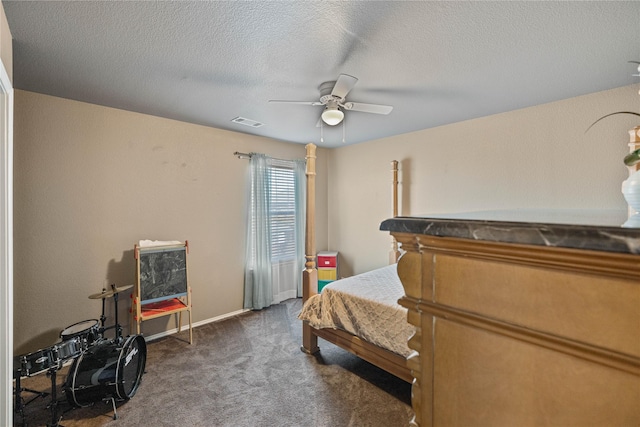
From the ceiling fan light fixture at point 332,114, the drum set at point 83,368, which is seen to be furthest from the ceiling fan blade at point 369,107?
the drum set at point 83,368

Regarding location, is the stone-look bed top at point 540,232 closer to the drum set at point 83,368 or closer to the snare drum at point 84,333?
the drum set at point 83,368

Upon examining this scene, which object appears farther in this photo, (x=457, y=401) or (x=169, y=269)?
(x=169, y=269)

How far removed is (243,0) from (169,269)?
2.53 metres

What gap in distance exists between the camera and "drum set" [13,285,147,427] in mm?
1782

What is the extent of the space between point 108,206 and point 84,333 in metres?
1.29

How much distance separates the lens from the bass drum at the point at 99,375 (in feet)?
6.24

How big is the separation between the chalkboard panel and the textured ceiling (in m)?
1.49

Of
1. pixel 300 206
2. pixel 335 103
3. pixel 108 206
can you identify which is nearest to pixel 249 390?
pixel 108 206

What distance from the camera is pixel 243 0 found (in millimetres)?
1431

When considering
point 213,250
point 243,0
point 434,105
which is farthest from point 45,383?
point 434,105

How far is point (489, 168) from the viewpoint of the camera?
10.7 feet

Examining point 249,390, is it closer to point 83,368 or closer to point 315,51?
point 83,368

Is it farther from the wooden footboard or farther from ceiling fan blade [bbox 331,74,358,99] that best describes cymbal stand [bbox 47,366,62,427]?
ceiling fan blade [bbox 331,74,358,99]

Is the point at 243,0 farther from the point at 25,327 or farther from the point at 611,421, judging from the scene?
the point at 25,327
